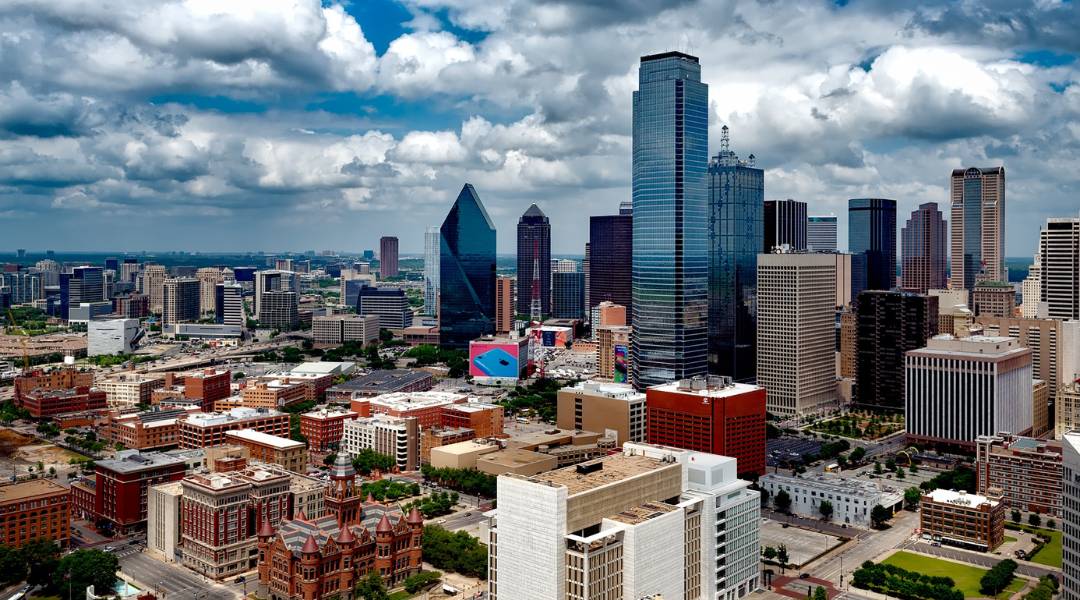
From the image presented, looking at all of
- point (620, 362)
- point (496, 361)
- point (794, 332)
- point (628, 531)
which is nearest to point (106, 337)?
point (496, 361)

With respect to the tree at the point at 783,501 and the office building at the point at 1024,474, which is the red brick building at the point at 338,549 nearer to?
the tree at the point at 783,501

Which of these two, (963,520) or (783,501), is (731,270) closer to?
(783,501)

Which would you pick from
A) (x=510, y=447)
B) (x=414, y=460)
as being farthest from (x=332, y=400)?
(x=510, y=447)

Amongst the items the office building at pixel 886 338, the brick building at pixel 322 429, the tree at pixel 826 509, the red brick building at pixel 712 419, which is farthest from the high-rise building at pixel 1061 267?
the brick building at pixel 322 429

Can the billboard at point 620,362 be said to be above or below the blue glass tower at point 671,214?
below

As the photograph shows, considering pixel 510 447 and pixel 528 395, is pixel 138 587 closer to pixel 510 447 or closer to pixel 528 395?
pixel 510 447

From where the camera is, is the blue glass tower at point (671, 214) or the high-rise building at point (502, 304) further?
the high-rise building at point (502, 304)
